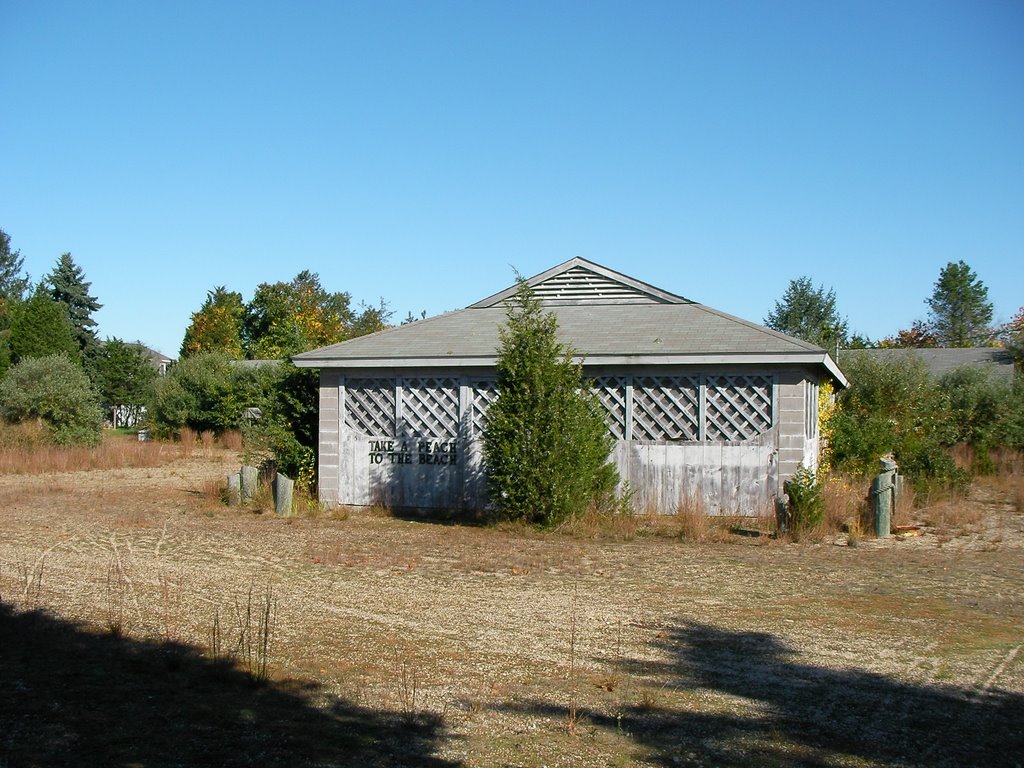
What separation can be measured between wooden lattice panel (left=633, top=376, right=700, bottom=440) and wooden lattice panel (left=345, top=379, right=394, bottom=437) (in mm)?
4131

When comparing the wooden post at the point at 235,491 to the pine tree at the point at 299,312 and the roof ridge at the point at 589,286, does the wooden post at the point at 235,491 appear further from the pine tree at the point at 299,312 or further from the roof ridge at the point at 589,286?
the pine tree at the point at 299,312

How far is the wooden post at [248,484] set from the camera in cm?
1695

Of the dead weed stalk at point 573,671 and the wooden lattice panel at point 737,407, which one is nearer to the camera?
the dead weed stalk at point 573,671

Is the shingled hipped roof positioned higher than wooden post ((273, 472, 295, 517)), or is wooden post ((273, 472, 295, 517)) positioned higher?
the shingled hipped roof

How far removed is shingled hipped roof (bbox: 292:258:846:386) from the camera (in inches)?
596

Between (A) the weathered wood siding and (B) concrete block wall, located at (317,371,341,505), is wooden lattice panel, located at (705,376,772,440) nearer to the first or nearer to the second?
(A) the weathered wood siding

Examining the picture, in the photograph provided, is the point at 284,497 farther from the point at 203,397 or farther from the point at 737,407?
the point at 203,397

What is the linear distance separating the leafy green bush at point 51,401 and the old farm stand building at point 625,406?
48.4ft

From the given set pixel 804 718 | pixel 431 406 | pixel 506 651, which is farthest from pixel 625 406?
pixel 804 718

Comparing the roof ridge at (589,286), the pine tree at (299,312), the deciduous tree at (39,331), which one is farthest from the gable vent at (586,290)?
the pine tree at (299,312)

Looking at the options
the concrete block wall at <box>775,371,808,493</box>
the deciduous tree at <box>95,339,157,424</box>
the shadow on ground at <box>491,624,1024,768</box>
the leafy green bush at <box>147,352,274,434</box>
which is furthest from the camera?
the deciduous tree at <box>95,339,157,424</box>

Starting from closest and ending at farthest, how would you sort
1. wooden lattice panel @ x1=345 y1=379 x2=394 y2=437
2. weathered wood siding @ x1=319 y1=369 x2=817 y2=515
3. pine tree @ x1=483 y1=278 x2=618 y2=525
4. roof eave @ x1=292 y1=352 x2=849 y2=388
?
pine tree @ x1=483 y1=278 x2=618 y2=525 < roof eave @ x1=292 y1=352 x2=849 y2=388 < weathered wood siding @ x1=319 y1=369 x2=817 y2=515 < wooden lattice panel @ x1=345 y1=379 x2=394 y2=437

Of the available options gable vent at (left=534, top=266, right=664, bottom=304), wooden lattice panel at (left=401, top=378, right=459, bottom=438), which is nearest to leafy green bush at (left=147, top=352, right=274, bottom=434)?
gable vent at (left=534, top=266, right=664, bottom=304)

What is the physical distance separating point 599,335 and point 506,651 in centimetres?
964
